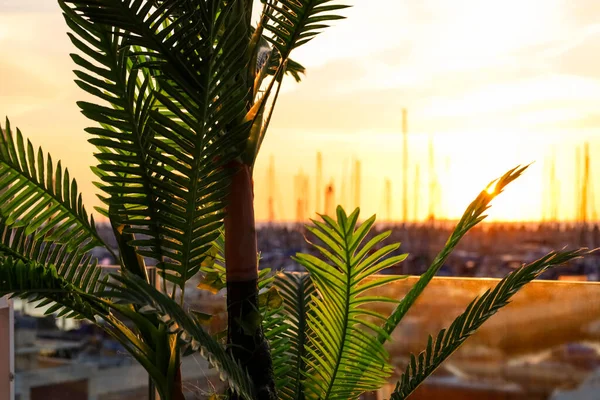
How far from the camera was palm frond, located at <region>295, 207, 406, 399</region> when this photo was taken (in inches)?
47.5

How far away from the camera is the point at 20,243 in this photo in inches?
57.1

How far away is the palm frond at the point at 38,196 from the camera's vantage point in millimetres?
1436

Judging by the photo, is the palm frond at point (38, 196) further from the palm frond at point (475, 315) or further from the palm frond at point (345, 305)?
the palm frond at point (475, 315)

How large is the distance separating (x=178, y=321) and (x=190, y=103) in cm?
43

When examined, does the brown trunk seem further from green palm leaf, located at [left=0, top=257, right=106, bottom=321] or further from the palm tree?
green palm leaf, located at [left=0, top=257, right=106, bottom=321]

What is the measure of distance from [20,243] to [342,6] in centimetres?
85

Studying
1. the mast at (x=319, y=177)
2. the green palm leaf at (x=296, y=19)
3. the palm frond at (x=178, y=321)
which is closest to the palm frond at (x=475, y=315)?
the palm frond at (x=178, y=321)

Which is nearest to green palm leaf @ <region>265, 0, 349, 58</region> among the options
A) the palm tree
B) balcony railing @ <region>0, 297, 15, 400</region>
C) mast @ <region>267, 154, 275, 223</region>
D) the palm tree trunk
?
the palm tree

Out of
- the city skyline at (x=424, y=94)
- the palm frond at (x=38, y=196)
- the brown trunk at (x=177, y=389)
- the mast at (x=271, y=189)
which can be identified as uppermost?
the city skyline at (x=424, y=94)

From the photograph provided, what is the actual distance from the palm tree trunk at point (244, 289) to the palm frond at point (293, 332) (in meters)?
0.12

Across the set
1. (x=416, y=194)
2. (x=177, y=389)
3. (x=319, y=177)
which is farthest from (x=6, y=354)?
(x=416, y=194)

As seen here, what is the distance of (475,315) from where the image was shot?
1.43 meters

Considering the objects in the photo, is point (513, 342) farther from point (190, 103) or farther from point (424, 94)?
point (424, 94)

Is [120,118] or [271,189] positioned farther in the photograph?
[271,189]
